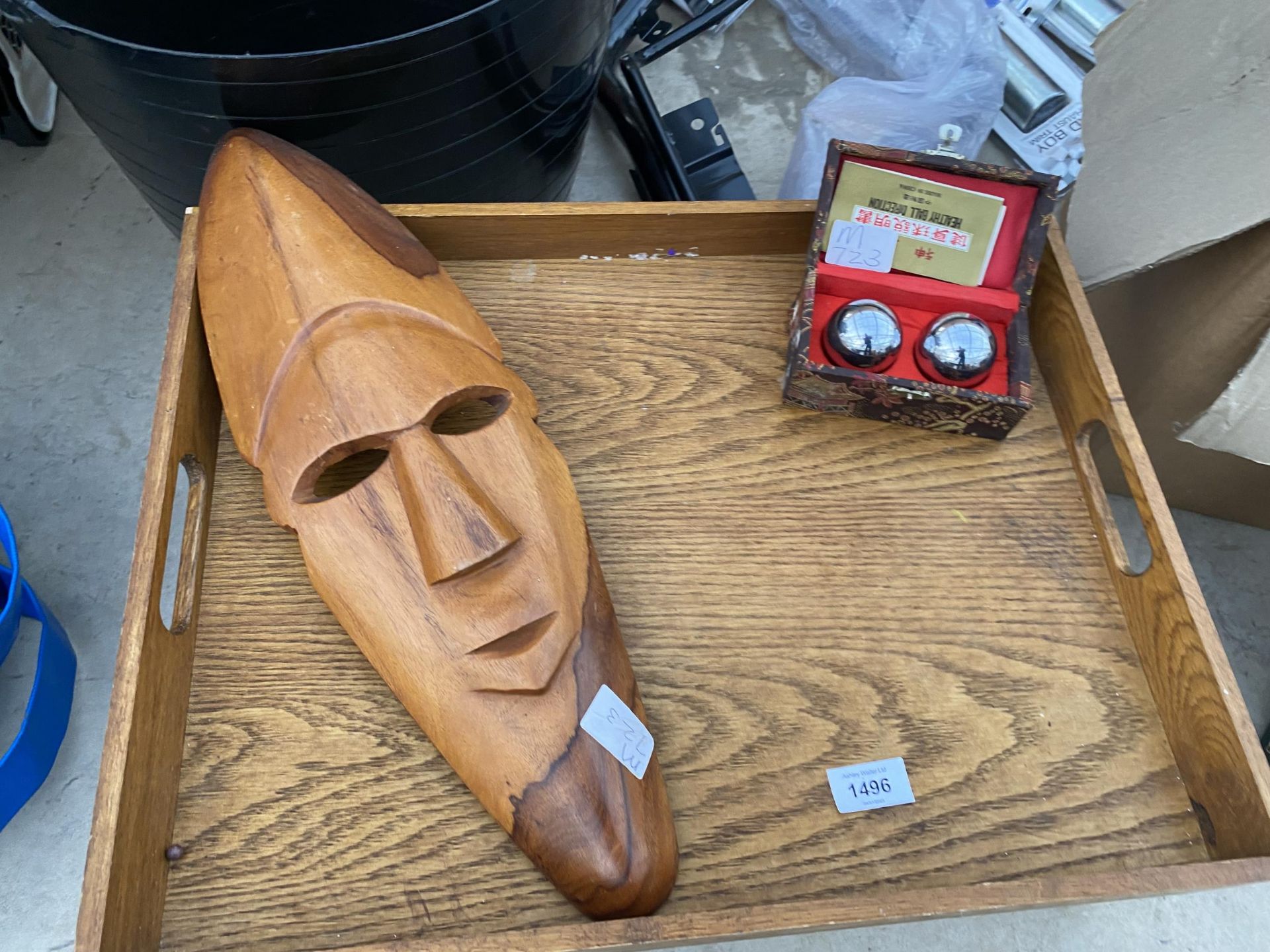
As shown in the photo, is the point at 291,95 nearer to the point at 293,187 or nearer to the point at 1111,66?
the point at 293,187

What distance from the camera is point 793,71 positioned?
1710 millimetres

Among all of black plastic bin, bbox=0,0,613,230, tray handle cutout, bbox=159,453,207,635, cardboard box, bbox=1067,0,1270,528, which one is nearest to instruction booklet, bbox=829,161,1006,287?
cardboard box, bbox=1067,0,1270,528

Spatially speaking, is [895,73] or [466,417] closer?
[466,417]

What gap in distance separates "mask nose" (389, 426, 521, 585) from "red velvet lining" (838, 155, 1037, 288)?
48cm

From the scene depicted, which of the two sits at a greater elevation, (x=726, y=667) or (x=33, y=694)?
(x=726, y=667)

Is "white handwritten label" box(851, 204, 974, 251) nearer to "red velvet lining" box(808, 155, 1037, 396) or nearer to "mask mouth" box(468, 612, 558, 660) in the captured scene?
"red velvet lining" box(808, 155, 1037, 396)

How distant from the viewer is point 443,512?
65 centimetres

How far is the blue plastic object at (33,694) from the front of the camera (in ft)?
3.38

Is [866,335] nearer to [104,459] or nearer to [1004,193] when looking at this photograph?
[1004,193]

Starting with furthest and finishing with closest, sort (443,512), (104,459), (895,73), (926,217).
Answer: (895,73)
(104,459)
(926,217)
(443,512)

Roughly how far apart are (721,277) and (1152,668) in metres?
0.55

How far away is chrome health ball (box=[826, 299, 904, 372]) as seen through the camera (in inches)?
32.4

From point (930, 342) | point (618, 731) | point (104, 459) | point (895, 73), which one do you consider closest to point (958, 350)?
point (930, 342)

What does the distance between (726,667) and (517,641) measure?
201mm
